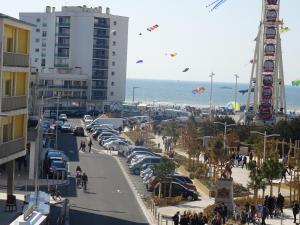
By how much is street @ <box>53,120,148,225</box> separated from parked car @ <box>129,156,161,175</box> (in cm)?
88

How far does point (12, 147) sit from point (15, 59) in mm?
3840

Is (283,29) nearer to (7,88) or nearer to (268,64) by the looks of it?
(268,64)

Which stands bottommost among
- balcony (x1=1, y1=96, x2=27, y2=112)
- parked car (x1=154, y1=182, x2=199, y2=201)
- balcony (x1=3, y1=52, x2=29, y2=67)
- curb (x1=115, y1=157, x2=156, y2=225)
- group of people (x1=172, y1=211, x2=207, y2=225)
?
curb (x1=115, y1=157, x2=156, y2=225)

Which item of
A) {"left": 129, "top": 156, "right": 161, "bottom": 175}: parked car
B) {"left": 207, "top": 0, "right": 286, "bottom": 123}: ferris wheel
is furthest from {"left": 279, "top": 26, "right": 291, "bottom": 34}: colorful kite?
{"left": 129, "top": 156, "right": 161, "bottom": 175}: parked car

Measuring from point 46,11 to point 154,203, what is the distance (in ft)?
321

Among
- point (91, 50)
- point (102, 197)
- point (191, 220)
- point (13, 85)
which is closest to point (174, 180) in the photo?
point (102, 197)

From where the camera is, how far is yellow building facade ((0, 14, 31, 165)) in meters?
31.9

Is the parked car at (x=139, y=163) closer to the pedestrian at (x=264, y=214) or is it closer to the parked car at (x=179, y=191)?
the parked car at (x=179, y=191)

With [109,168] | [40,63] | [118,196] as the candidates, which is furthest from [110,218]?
[40,63]

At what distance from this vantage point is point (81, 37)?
401ft

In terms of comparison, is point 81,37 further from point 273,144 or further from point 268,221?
point 268,221

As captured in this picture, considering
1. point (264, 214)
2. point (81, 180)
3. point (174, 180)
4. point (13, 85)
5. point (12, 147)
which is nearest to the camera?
point (264, 214)

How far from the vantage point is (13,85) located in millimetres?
34000

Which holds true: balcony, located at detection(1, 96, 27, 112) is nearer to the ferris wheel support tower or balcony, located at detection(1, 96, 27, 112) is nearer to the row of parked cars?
the row of parked cars
